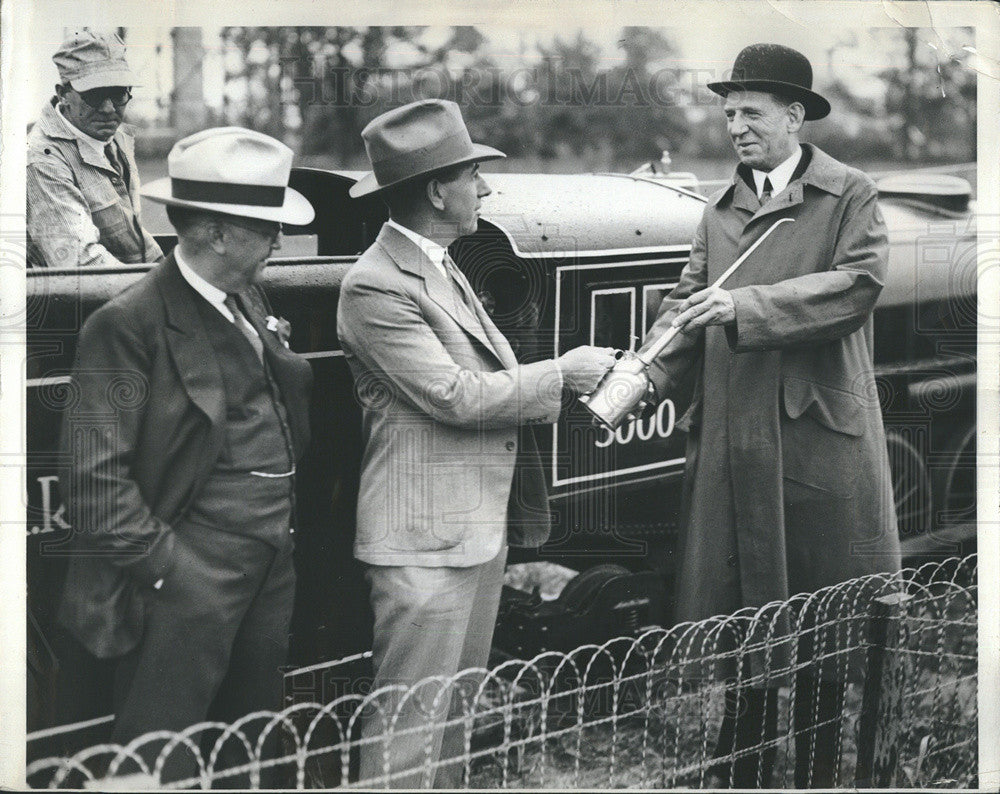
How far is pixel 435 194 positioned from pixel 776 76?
4.36 feet

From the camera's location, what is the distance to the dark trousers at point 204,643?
4.09 metres

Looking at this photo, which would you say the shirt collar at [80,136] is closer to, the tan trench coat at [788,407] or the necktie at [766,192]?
the tan trench coat at [788,407]

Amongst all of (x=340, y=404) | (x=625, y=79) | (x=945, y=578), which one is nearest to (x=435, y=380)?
(x=340, y=404)

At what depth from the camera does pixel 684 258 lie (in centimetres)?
454

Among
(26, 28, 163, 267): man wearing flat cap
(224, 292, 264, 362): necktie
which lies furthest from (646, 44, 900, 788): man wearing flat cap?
(26, 28, 163, 267): man wearing flat cap

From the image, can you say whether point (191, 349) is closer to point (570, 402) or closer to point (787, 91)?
point (570, 402)

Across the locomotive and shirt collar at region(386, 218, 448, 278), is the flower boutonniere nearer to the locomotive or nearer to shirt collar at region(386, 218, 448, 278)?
the locomotive

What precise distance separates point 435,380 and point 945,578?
2.06 metres

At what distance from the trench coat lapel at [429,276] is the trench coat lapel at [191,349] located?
26.5 inches

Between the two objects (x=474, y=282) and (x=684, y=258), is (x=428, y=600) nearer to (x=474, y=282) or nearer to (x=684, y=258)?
(x=474, y=282)

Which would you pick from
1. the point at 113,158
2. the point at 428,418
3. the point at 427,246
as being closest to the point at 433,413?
the point at 428,418

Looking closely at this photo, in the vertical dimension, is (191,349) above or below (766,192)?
below

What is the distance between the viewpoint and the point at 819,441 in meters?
4.47

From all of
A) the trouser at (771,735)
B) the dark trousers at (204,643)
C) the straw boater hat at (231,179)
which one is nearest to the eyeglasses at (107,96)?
the straw boater hat at (231,179)
